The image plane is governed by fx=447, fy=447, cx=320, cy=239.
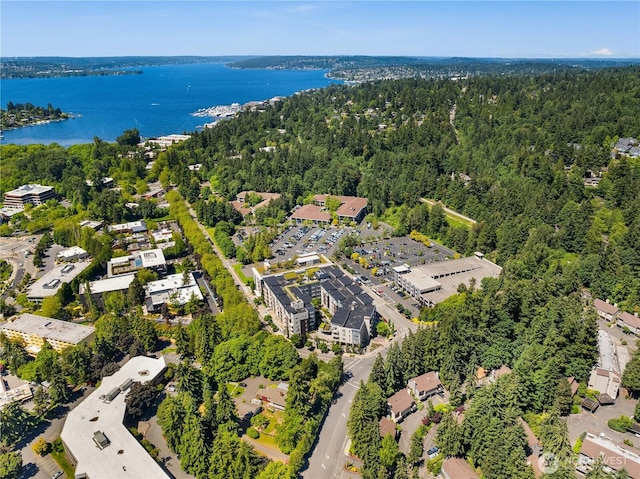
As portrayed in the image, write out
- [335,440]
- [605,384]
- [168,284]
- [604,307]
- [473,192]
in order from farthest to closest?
[473,192]
[168,284]
[604,307]
[605,384]
[335,440]

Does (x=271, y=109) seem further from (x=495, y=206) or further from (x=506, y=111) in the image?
(x=495, y=206)

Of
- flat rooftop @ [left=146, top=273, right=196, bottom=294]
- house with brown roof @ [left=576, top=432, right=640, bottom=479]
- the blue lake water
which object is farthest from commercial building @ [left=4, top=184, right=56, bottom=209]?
house with brown roof @ [left=576, top=432, right=640, bottom=479]

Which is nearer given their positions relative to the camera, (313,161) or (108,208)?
(108,208)

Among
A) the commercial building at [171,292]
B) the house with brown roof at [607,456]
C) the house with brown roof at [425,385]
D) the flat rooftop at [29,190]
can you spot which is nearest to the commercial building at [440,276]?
the house with brown roof at [425,385]

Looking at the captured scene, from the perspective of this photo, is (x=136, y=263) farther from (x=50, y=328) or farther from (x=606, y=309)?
(x=606, y=309)

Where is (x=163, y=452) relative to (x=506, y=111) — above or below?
below

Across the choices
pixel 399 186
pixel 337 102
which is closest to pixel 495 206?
pixel 399 186

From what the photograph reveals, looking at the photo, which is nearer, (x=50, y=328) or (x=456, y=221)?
(x=50, y=328)

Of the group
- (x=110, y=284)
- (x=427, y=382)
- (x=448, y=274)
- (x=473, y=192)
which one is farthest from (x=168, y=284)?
(x=473, y=192)
